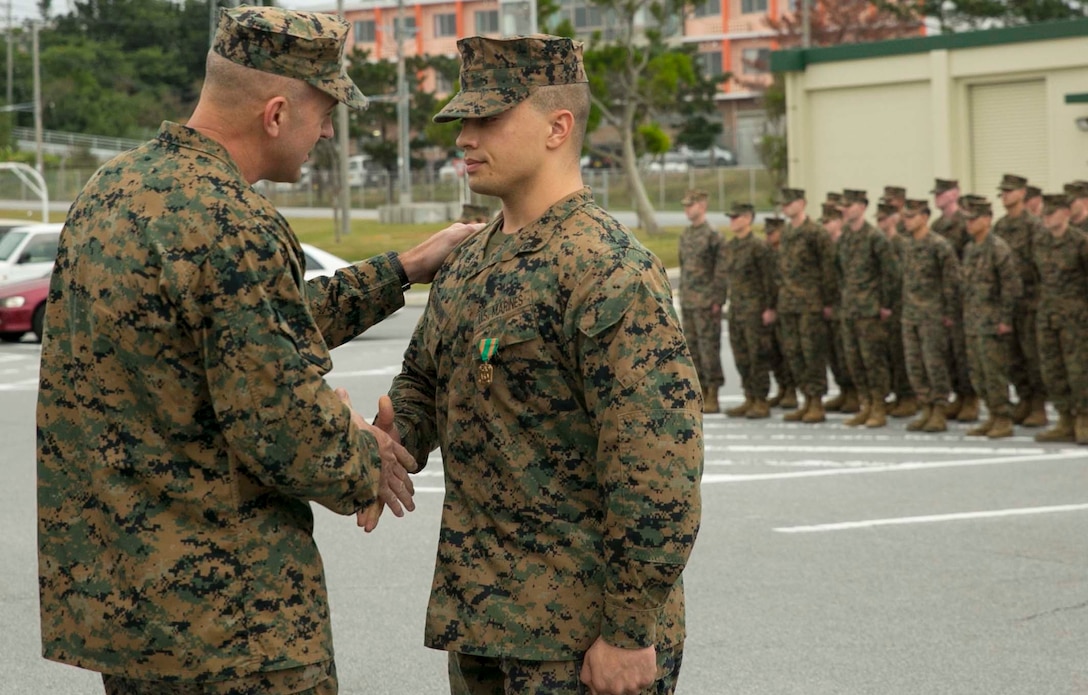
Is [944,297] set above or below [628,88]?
below

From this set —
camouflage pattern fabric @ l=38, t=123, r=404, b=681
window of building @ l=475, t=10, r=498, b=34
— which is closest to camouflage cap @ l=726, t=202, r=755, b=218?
camouflage pattern fabric @ l=38, t=123, r=404, b=681

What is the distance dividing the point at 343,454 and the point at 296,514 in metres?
0.19

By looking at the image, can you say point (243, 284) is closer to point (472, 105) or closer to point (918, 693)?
point (472, 105)

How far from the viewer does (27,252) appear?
24.4 metres

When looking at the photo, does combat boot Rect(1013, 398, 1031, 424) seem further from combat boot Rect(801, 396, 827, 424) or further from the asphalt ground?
combat boot Rect(801, 396, 827, 424)

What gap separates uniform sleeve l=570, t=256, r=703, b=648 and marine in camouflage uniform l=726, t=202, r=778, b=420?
12.7 m

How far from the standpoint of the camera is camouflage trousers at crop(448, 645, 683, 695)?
368 cm

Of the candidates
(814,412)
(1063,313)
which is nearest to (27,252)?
(814,412)

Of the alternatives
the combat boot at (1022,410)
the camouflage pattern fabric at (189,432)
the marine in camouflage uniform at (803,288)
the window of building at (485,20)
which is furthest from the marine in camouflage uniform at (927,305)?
the window of building at (485,20)

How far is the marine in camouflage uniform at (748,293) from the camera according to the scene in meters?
16.4

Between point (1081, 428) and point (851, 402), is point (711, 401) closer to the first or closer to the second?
point (851, 402)

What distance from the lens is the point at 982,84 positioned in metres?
27.8

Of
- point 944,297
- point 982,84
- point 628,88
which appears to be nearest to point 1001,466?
point 944,297

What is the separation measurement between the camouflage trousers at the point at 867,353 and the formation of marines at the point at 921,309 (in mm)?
12
